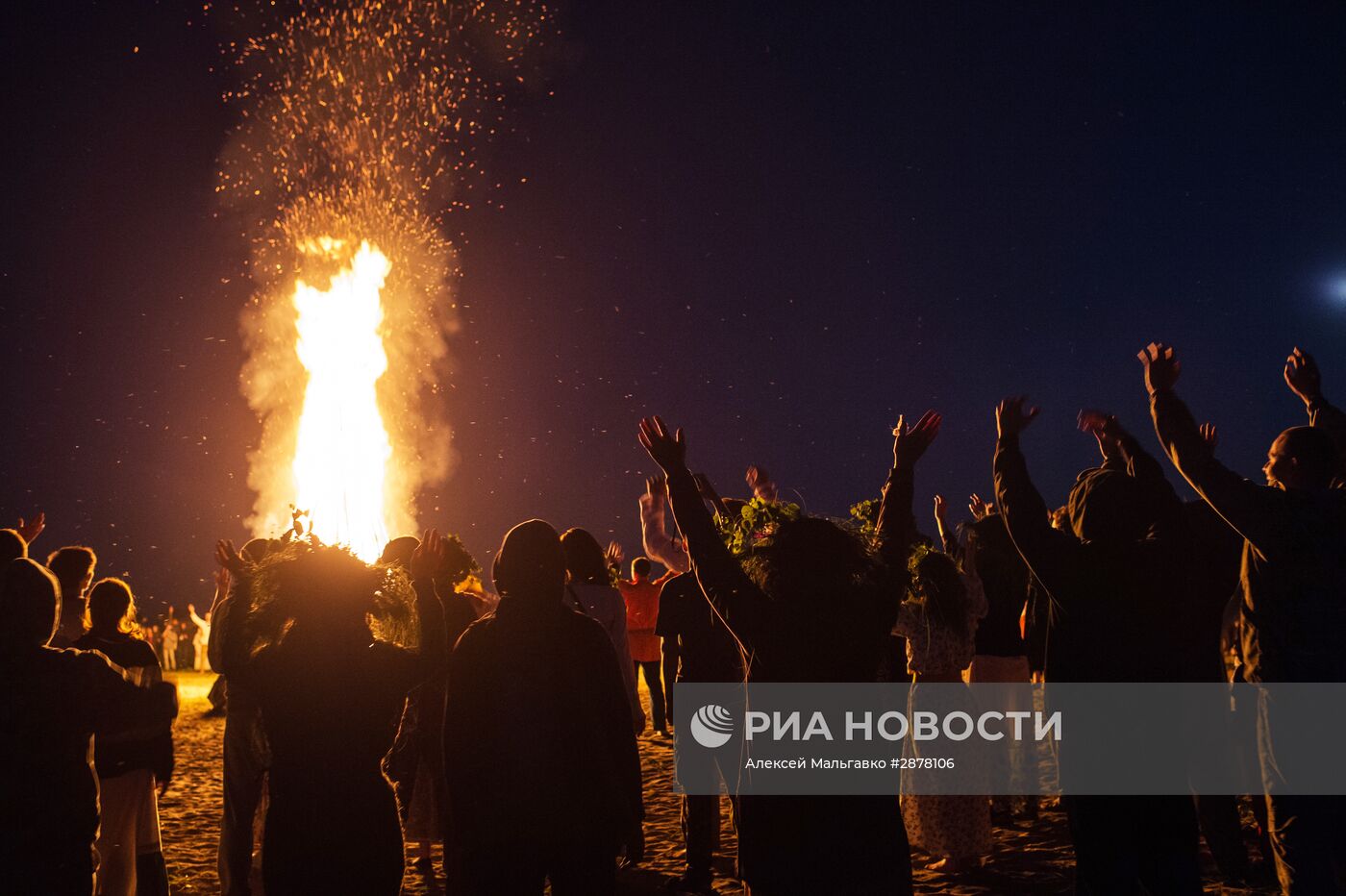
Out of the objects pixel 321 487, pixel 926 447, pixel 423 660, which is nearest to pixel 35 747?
pixel 423 660

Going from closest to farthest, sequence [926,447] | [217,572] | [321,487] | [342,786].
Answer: [342,786] < [926,447] < [217,572] < [321,487]

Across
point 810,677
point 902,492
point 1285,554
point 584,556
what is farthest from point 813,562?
point 584,556

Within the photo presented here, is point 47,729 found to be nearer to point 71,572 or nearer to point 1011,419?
point 71,572

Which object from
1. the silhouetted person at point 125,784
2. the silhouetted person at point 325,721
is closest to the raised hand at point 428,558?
the silhouetted person at point 325,721

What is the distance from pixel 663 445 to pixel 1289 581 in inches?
119

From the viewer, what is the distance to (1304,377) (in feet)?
18.4

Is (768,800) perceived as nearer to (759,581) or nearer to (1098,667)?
(759,581)

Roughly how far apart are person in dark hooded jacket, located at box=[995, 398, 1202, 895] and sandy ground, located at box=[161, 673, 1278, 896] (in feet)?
7.54

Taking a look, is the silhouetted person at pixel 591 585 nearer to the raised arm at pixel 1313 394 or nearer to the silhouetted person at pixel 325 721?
the silhouetted person at pixel 325 721

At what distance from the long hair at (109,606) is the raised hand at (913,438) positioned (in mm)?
4815

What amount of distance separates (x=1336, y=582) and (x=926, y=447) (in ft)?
6.39

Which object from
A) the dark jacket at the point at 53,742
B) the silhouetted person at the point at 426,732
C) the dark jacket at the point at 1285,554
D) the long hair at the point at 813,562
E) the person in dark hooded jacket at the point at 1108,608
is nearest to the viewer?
the long hair at the point at 813,562

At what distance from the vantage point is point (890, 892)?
326cm

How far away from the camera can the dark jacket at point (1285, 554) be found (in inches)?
161
